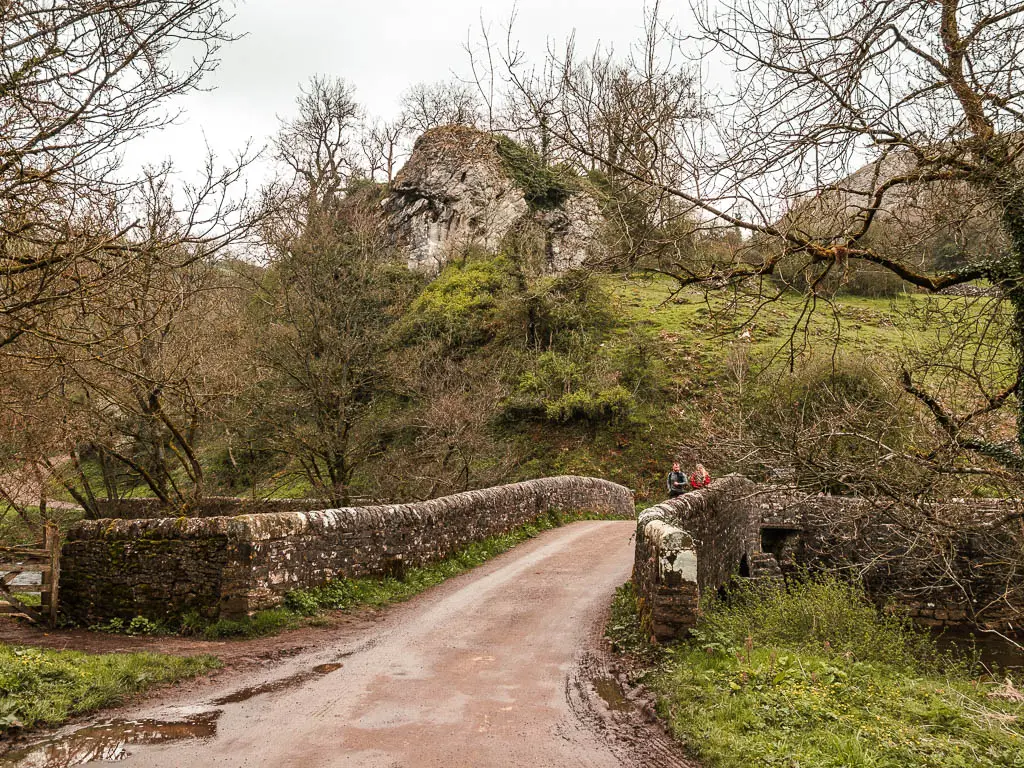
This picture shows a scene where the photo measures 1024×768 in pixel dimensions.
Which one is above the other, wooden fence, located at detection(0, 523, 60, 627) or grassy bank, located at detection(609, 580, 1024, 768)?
wooden fence, located at detection(0, 523, 60, 627)

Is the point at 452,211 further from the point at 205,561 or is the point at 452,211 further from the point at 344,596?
the point at 205,561

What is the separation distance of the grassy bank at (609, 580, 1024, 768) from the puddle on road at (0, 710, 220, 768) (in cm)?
375

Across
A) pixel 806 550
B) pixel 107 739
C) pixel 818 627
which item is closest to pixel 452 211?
pixel 806 550

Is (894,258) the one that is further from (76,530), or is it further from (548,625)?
(76,530)

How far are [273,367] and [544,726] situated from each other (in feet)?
43.7

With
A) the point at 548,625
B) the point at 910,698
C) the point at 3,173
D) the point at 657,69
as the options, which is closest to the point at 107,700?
the point at 3,173

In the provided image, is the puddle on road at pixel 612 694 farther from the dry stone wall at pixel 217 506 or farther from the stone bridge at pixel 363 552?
the dry stone wall at pixel 217 506

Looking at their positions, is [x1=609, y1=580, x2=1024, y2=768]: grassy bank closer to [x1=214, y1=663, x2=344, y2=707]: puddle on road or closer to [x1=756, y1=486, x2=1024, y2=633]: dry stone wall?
[x1=214, y1=663, x2=344, y2=707]: puddle on road

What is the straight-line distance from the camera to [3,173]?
5.21 meters

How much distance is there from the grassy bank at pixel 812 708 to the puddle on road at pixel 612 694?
0.32 metres

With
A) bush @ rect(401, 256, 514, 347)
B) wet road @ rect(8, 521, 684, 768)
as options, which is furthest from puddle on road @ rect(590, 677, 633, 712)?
bush @ rect(401, 256, 514, 347)

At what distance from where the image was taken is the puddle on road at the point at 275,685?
19.1 ft

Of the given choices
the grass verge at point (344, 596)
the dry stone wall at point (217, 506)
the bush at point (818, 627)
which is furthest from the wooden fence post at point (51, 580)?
the bush at point (818, 627)

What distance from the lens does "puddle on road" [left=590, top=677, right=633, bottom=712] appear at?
592cm
